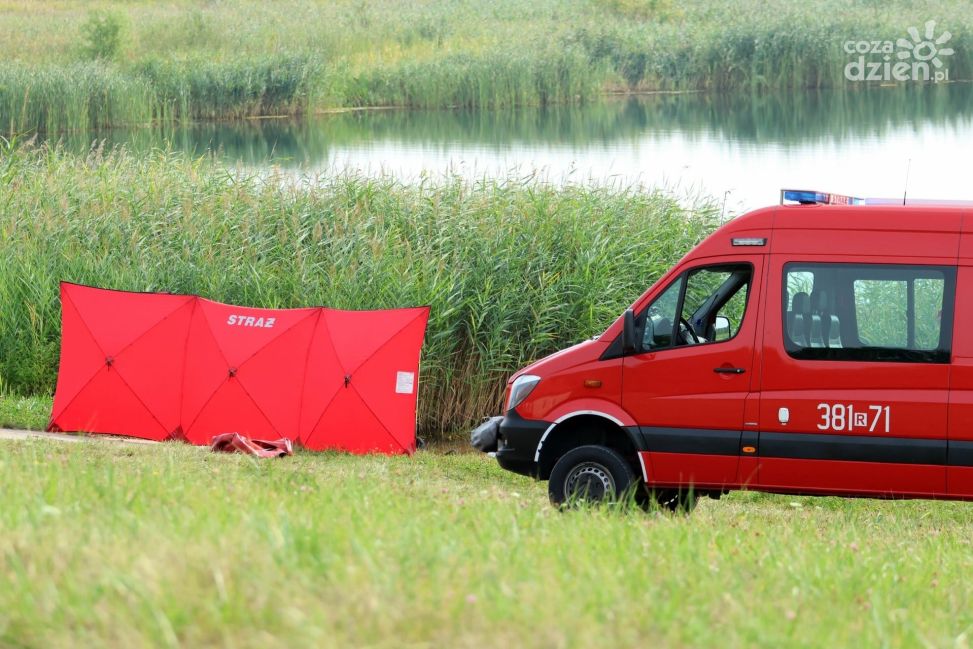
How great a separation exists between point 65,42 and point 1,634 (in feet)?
163

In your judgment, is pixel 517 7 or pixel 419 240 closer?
pixel 419 240

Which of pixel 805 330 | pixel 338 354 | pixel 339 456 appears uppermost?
pixel 805 330

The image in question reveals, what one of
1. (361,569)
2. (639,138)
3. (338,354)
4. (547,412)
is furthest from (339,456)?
(639,138)

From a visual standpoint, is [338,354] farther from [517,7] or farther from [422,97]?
[517,7]

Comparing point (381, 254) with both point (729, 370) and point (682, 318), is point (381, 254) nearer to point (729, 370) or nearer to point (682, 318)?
point (682, 318)

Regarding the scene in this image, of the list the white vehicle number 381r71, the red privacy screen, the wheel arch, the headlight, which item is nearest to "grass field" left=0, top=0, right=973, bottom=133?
the red privacy screen

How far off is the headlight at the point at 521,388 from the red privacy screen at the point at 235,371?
294cm

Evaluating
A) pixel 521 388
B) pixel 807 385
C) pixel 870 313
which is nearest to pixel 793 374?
pixel 807 385

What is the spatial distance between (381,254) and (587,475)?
21.4 feet

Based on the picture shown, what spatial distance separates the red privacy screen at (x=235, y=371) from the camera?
1324 cm

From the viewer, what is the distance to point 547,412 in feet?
33.3

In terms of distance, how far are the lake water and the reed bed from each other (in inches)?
288

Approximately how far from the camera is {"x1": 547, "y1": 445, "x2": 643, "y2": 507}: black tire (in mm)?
9977

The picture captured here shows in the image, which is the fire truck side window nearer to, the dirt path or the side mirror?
the side mirror
